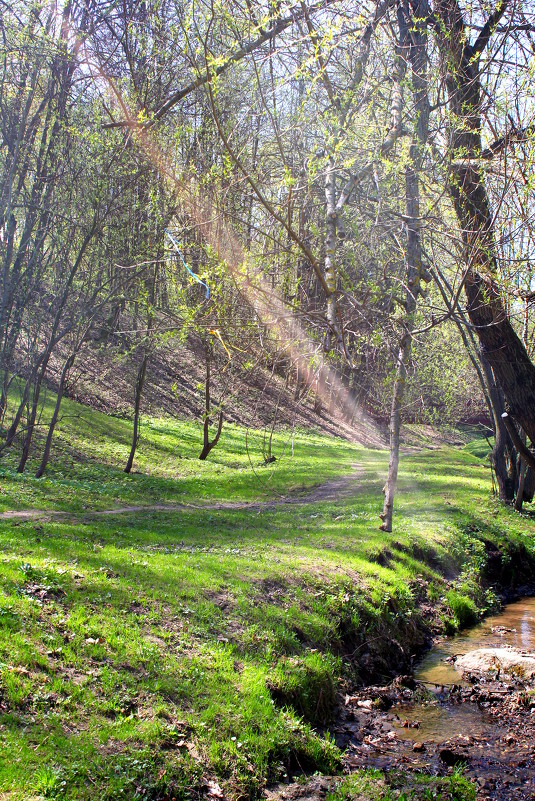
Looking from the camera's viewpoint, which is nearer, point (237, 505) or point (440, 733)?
point (440, 733)

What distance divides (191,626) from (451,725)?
320 centimetres

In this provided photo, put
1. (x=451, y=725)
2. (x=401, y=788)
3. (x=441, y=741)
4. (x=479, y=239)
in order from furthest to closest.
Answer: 1. (x=451, y=725)
2. (x=441, y=741)
3. (x=479, y=239)
4. (x=401, y=788)

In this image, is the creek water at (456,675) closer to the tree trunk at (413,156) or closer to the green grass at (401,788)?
the green grass at (401,788)

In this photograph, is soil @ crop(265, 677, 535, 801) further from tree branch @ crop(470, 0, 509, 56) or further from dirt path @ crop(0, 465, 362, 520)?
tree branch @ crop(470, 0, 509, 56)

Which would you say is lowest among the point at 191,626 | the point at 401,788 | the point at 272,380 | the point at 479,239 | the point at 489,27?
the point at 401,788

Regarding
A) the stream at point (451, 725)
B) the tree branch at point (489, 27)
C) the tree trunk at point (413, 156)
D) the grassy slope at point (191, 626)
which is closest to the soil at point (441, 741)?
the stream at point (451, 725)

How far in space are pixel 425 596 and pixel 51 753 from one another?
764 cm

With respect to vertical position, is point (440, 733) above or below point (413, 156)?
below

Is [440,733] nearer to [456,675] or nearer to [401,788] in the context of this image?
[401,788]

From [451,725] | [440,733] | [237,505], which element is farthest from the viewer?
[237,505]

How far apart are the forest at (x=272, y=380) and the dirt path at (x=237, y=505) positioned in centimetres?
18

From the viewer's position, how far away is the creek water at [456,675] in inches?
283

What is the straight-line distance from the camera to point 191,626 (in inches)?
290

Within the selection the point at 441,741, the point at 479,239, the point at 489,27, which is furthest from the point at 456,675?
the point at 489,27
